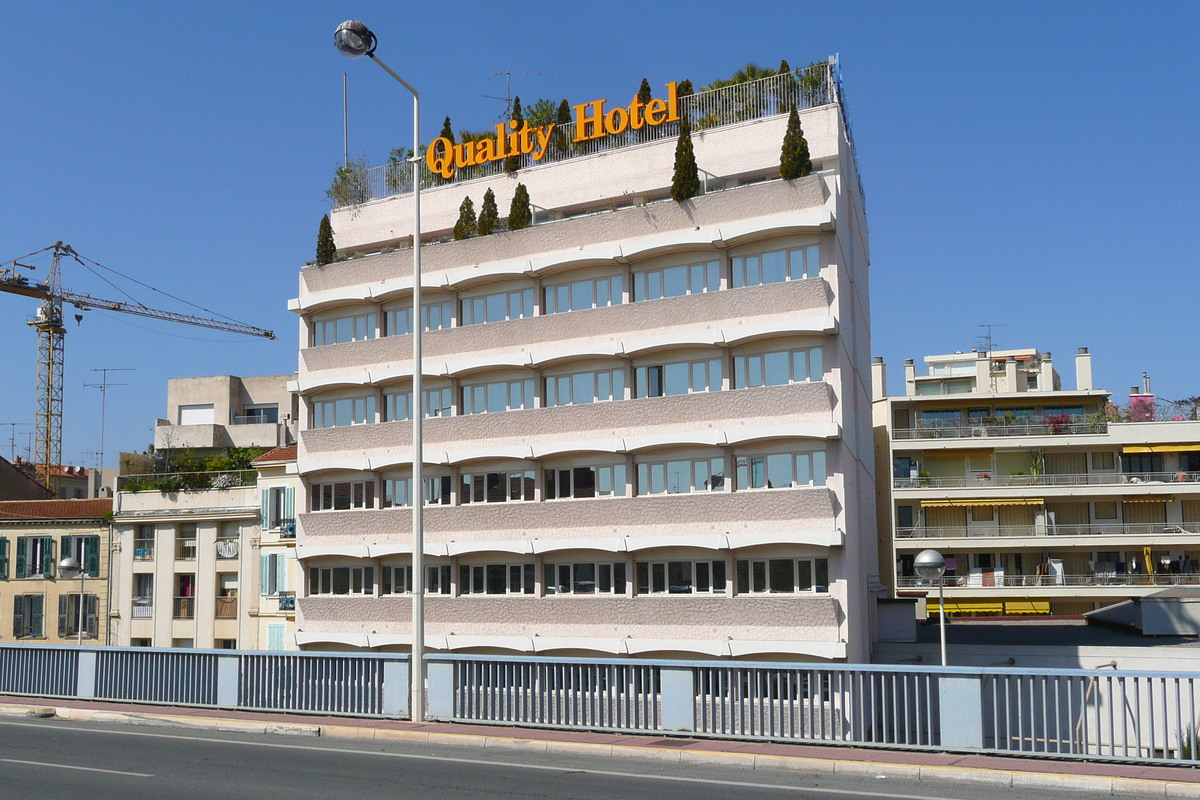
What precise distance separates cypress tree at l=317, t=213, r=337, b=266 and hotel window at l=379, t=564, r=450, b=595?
12.4 meters

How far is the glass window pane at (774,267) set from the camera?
3456 centimetres

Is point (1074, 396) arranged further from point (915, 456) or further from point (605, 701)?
point (605, 701)

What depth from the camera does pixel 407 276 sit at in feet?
136

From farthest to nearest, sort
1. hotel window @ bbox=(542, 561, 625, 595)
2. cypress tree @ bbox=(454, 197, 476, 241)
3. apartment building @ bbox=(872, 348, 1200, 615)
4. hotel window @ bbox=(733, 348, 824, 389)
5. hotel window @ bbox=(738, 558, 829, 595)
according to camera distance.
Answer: apartment building @ bbox=(872, 348, 1200, 615) < cypress tree @ bbox=(454, 197, 476, 241) < hotel window @ bbox=(542, 561, 625, 595) < hotel window @ bbox=(733, 348, 824, 389) < hotel window @ bbox=(738, 558, 829, 595)

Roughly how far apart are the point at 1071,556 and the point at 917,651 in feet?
97.5

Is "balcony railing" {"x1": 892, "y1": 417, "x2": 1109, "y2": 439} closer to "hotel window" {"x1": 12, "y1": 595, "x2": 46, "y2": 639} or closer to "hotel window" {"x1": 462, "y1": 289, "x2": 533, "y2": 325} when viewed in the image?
"hotel window" {"x1": 462, "y1": 289, "x2": 533, "y2": 325}

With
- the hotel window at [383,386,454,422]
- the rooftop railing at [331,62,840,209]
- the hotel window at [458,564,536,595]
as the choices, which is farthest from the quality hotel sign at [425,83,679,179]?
the hotel window at [458,564,536,595]

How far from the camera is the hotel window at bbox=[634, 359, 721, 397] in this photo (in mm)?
35344

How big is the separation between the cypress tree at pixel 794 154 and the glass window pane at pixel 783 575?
38.1 ft

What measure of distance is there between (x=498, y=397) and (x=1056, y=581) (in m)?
39.0

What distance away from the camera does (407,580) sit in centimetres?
4134

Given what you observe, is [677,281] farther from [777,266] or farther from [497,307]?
[497,307]

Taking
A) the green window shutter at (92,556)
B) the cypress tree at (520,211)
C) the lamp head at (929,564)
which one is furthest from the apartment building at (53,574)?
the lamp head at (929,564)

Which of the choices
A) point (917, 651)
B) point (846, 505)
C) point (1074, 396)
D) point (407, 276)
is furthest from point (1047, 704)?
point (1074, 396)
